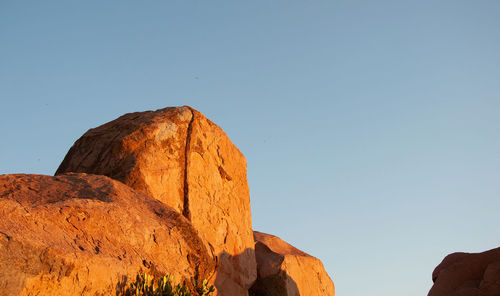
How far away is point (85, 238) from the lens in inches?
350

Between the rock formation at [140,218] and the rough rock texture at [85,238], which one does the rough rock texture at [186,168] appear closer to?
the rock formation at [140,218]

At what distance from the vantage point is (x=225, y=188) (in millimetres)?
17484

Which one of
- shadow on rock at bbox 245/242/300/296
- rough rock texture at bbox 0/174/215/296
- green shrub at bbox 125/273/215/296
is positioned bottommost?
shadow on rock at bbox 245/242/300/296

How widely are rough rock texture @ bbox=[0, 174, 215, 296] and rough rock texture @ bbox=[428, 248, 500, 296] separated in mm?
8173

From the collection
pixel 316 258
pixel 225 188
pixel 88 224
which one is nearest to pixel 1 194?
pixel 88 224

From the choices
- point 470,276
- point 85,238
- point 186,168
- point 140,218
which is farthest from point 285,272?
point 85,238

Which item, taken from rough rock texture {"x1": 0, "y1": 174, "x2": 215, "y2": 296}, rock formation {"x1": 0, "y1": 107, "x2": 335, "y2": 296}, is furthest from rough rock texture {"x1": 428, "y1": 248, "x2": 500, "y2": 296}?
rough rock texture {"x1": 0, "y1": 174, "x2": 215, "y2": 296}

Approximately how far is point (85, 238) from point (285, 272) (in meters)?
12.1

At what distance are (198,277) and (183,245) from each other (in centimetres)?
75

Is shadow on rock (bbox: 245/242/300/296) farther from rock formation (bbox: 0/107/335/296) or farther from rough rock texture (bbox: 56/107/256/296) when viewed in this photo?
rough rock texture (bbox: 56/107/256/296)

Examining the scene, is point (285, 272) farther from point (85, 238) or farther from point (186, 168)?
point (85, 238)

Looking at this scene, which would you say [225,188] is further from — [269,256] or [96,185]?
[96,185]

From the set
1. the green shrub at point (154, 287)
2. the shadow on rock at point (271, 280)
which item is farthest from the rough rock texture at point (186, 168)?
the green shrub at point (154, 287)

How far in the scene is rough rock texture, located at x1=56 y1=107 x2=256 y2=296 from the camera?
14.2 meters
